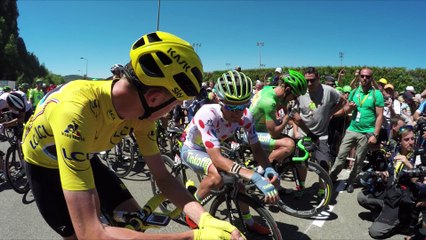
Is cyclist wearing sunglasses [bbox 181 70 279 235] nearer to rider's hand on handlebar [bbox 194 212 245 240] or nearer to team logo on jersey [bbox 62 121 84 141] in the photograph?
rider's hand on handlebar [bbox 194 212 245 240]

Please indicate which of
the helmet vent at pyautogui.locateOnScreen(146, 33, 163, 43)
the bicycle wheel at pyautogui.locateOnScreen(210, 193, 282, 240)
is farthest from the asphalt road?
the helmet vent at pyautogui.locateOnScreen(146, 33, 163, 43)

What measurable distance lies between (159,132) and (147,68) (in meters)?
5.92

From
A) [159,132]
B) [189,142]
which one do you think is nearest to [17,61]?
[159,132]

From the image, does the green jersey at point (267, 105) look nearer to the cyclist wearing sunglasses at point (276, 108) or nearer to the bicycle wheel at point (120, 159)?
the cyclist wearing sunglasses at point (276, 108)

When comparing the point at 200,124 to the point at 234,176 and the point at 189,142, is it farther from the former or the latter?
the point at 234,176

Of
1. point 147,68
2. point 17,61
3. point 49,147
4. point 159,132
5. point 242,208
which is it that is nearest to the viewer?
point 147,68

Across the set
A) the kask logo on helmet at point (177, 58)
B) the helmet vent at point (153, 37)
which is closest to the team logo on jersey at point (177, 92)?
the kask logo on helmet at point (177, 58)

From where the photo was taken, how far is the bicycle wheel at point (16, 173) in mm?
4802

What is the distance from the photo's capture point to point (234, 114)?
2910mm

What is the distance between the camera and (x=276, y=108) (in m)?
3.97

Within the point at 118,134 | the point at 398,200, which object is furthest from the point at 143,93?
the point at 398,200

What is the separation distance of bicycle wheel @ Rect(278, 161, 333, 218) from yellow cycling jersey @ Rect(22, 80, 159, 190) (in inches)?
112

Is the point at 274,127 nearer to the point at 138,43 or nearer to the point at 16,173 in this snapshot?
the point at 138,43

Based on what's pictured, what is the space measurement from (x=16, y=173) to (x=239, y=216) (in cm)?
466
